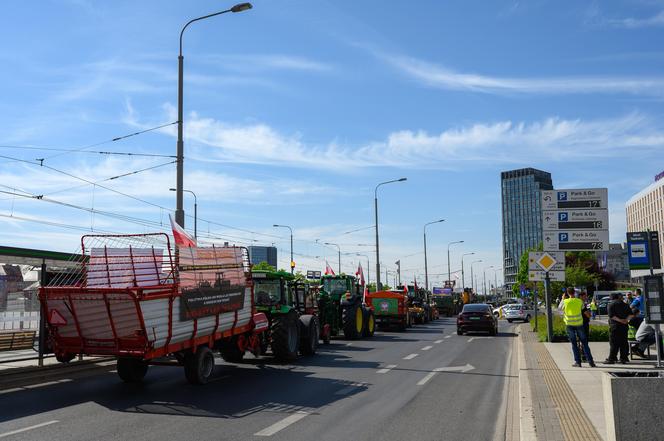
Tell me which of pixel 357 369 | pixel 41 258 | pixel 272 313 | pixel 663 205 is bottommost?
pixel 357 369

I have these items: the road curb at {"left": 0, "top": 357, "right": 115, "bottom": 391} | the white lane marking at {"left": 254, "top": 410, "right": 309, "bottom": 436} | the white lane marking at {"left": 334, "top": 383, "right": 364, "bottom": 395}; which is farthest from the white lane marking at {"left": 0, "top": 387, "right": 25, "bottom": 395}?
the white lane marking at {"left": 334, "top": 383, "right": 364, "bottom": 395}

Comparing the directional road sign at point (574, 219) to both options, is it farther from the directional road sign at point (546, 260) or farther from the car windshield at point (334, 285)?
the car windshield at point (334, 285)

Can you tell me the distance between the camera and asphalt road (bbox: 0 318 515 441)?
27.2ft

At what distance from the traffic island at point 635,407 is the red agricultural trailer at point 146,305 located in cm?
750

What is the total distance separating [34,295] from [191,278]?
6113mm

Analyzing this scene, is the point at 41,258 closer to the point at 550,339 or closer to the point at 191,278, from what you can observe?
the point at 191,278

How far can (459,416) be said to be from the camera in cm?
938

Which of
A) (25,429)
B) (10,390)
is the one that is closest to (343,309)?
(10,390)

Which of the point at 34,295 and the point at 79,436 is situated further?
the point at 34,295

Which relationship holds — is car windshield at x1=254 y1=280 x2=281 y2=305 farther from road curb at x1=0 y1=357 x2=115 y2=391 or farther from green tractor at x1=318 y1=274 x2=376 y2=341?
green tractor at x1=318 y1=274 x2=376 y2=341

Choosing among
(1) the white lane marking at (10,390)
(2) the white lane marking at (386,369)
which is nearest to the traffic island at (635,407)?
(2) the white lane marking at (386,369)

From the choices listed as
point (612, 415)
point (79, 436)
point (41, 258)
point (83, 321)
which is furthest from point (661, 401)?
point (41, 258)

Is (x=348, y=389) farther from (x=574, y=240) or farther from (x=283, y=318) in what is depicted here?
(x=574, y=240)

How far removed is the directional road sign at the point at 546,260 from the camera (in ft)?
69.4
